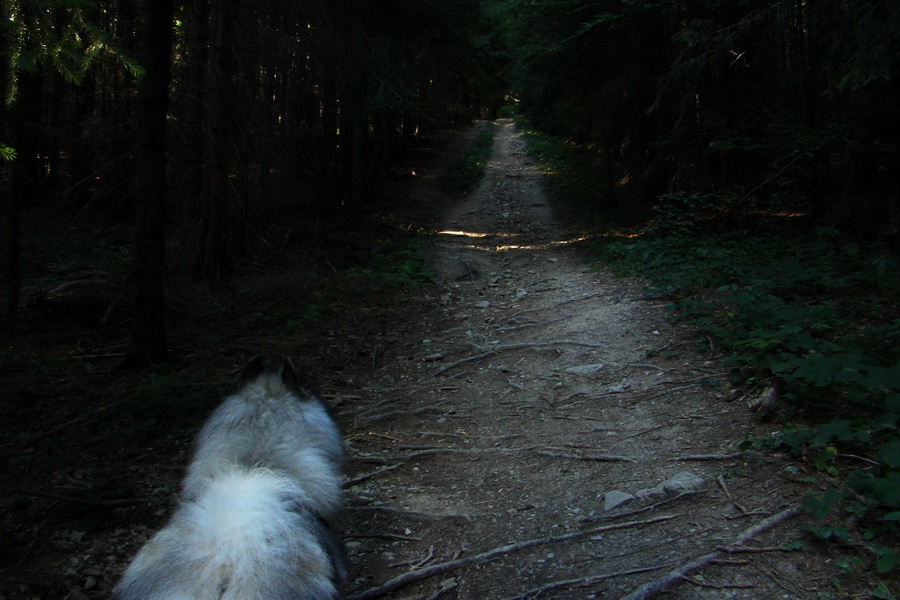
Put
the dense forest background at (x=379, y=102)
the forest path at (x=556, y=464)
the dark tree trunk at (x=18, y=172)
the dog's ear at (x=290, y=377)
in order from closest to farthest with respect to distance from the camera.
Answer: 1. the forest path at (x=556, y=464)
2. the dog's ear at (x=290, y=377)
3. the dense forest background at (x=379, y=102)
4. the dark tree trunk at (x=18, y=172)

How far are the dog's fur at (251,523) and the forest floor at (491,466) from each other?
0.98 m

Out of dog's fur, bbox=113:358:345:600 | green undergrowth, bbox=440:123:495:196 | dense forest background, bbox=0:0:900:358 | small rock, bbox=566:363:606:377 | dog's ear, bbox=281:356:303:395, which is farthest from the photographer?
green undergrowth, bbox=440:123:495:196

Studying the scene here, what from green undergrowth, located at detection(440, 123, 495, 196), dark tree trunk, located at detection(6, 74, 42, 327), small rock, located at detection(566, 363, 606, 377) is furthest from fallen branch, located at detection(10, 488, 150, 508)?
green undergrowth, located at detection(440, 123, 495, 196)

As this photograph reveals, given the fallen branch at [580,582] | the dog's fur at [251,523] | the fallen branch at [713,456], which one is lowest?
the fallen branch at [580,582]

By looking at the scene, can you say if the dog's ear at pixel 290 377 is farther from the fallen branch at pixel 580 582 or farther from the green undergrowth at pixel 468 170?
the green undergrowth at pixel 468 170

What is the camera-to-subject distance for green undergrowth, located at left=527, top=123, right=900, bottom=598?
3.20m

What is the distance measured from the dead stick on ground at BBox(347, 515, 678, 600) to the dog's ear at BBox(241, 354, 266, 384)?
5.24 ft

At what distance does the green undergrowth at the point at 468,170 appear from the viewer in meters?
23.4

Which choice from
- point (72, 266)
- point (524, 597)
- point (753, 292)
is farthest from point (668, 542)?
point (72, 266)

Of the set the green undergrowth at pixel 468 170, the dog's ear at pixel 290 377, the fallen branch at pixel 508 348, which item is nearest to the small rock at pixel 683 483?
the dog's ear at pixel 290 377

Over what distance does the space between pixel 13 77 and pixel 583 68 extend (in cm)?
1262

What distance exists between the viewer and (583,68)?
44.8 ft

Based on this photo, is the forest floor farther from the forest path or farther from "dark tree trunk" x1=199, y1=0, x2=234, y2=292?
"dark tree trunk" x1=199, y1=0, x2=234, y2=292

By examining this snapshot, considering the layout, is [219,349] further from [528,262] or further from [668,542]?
[528,262]
